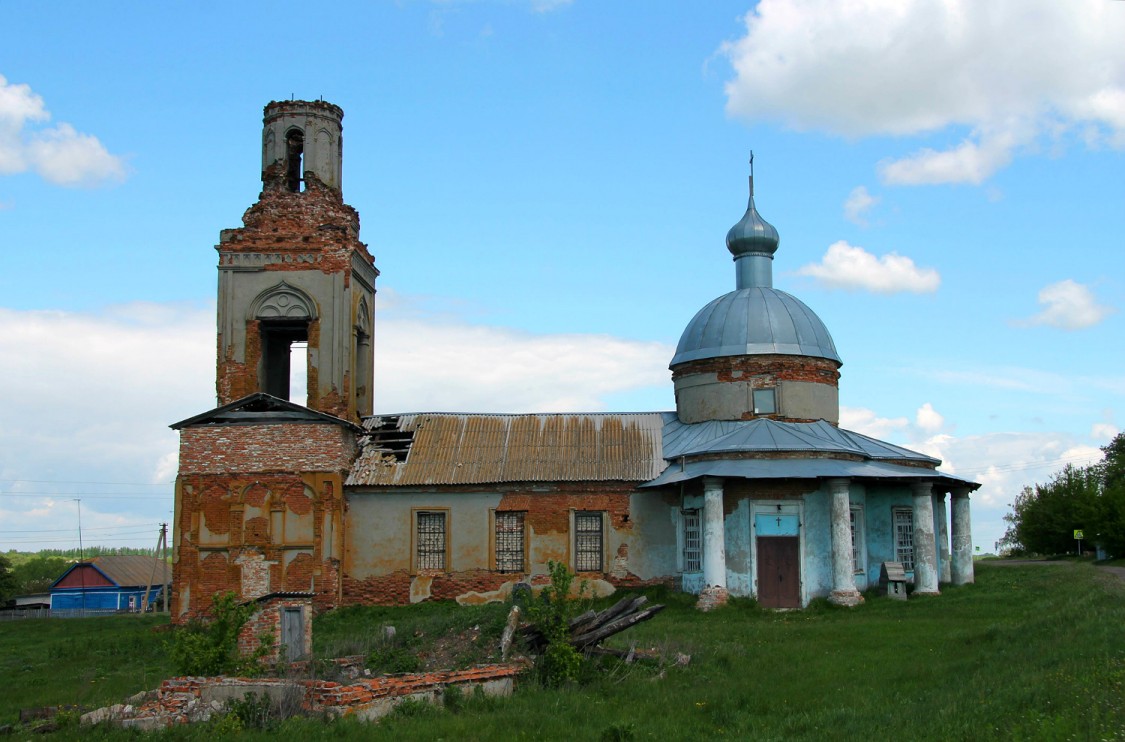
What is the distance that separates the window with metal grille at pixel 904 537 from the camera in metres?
26.8

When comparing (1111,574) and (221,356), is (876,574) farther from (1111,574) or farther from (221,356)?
(221,356)

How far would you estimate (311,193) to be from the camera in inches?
1117

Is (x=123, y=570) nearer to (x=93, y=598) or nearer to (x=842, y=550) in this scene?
(x=93, y=598)

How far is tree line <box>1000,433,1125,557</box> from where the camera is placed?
40459 mm

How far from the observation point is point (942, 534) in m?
29.3

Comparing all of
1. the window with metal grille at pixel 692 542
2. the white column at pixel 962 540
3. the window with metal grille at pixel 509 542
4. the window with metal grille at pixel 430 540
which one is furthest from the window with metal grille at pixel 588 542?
the white column at pixel 962 540

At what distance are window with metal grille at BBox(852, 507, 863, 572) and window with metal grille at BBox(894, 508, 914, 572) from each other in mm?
1034

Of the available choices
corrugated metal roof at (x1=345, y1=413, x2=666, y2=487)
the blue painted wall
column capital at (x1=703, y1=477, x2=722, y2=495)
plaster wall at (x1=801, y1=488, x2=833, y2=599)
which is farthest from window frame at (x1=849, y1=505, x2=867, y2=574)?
the blue painted wall

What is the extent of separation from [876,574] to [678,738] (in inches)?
623

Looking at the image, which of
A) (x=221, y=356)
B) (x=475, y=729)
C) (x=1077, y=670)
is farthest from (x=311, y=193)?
(x=1077, y=670)

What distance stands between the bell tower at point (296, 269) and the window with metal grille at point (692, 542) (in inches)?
346

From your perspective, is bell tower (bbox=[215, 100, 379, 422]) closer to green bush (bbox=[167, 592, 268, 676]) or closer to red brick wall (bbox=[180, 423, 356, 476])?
red brick wall (bbox=[180, 423, 356, 476])

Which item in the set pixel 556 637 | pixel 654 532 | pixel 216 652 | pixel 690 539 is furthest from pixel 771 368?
pixel 216 652

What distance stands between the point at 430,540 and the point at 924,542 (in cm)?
1153
